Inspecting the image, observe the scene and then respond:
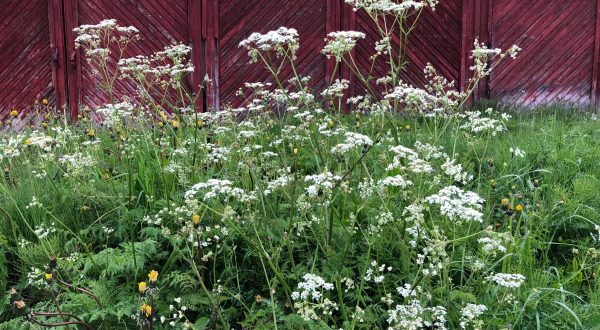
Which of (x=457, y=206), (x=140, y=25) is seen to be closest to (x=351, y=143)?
(x=457, y=206)

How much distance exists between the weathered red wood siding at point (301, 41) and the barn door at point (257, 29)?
1 centimetres

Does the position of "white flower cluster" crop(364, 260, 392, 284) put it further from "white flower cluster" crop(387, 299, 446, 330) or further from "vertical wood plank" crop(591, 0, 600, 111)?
"vertical wood plank" crop(591, 0, 600, 111)

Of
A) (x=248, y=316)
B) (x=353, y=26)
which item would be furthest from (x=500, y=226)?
(x=353, y=26)

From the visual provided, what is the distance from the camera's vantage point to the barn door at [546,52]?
859 cm

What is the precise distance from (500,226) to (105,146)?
270 cm

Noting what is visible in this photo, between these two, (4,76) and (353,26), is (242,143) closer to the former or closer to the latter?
(353,26)

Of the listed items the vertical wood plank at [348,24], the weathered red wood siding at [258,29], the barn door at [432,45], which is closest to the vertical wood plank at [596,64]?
the barn door at [432,45]

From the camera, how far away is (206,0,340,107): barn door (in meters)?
8.23

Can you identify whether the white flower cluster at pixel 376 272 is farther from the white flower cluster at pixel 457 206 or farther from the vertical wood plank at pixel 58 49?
the vertical wood plank at pixel 58 49

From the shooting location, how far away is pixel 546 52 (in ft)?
28.6

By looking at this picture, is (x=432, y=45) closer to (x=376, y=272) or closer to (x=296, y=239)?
(x=296, y=239)

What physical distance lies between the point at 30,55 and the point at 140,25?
142 cm

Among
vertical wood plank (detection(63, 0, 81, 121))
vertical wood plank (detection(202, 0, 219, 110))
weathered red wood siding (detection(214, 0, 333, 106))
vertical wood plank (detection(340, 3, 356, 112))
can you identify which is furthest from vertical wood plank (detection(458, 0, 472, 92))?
vertical wood plank (detection(63, 0, 81, 121))

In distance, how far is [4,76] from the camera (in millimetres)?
8031
